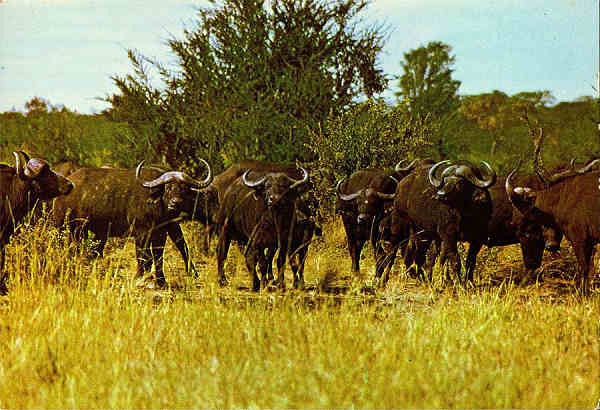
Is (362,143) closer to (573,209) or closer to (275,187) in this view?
(275,187)

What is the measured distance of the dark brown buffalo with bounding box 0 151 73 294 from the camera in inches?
269

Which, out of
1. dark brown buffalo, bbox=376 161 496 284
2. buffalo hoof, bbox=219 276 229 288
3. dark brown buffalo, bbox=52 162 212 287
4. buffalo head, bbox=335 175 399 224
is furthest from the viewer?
buffalo head, bbox=335 175 399 224

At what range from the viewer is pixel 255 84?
12.6 metres

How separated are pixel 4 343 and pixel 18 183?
279cm

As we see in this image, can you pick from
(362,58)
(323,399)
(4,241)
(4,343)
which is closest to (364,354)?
(323,399)

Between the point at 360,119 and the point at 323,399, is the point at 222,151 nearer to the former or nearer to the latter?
the point at 360,119

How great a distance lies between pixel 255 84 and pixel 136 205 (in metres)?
5.38

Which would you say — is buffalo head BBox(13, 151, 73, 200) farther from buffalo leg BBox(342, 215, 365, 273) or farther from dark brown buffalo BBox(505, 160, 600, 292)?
dark brown buffalo BBox(505, 160, 600, 292)

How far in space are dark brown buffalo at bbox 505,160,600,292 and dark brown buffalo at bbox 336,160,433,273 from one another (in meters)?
2.04

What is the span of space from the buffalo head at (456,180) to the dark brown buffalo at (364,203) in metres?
1.10

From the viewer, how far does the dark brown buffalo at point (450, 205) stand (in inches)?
306

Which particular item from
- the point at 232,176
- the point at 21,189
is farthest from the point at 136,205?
the point at 232,176

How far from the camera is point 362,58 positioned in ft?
43.9

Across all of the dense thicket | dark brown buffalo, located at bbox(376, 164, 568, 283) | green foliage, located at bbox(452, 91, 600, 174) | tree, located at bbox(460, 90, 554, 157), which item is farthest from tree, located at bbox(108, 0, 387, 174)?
tree, located at bbox(460, 90, 554, 157)
